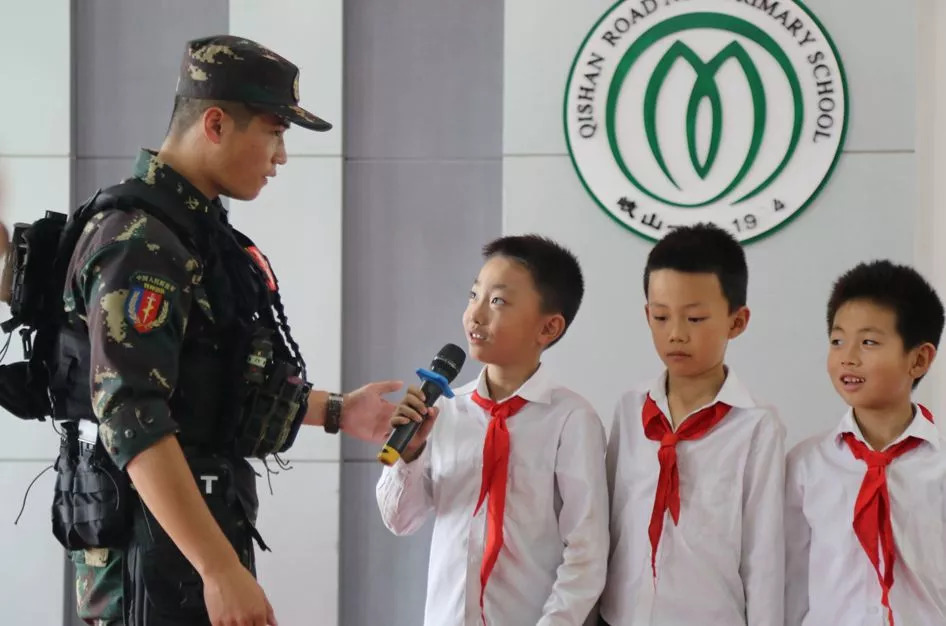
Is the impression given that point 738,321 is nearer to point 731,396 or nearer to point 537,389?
point 731,396

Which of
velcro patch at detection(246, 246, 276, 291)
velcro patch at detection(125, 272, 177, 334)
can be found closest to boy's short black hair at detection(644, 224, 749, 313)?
velcro patch at detection(246, 246, 276, 291)

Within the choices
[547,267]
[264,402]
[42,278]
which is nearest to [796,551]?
[547,267]

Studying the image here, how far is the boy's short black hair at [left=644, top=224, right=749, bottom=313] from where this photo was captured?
2.28 m

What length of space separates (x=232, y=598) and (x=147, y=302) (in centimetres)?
51

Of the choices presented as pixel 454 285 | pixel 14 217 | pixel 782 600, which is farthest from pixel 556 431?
pixel 14 217

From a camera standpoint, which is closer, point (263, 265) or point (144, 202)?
point (144, 202)

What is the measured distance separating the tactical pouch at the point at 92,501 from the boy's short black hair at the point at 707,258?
4.04 ft

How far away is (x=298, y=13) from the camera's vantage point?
3.27 m

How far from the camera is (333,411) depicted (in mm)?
2252

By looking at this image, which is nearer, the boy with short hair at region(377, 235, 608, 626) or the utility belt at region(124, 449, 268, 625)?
the utility belt at region(124, 449, 268, 625)

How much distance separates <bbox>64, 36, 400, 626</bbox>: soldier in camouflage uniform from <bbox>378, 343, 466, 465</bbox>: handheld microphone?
290 mm

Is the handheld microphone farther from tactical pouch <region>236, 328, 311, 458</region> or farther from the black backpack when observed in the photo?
the black backpack

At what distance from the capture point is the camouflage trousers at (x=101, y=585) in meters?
1.87

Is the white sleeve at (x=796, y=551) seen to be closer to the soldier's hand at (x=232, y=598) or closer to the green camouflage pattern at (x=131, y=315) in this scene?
the soldier's hand at (x=232, y=598)
